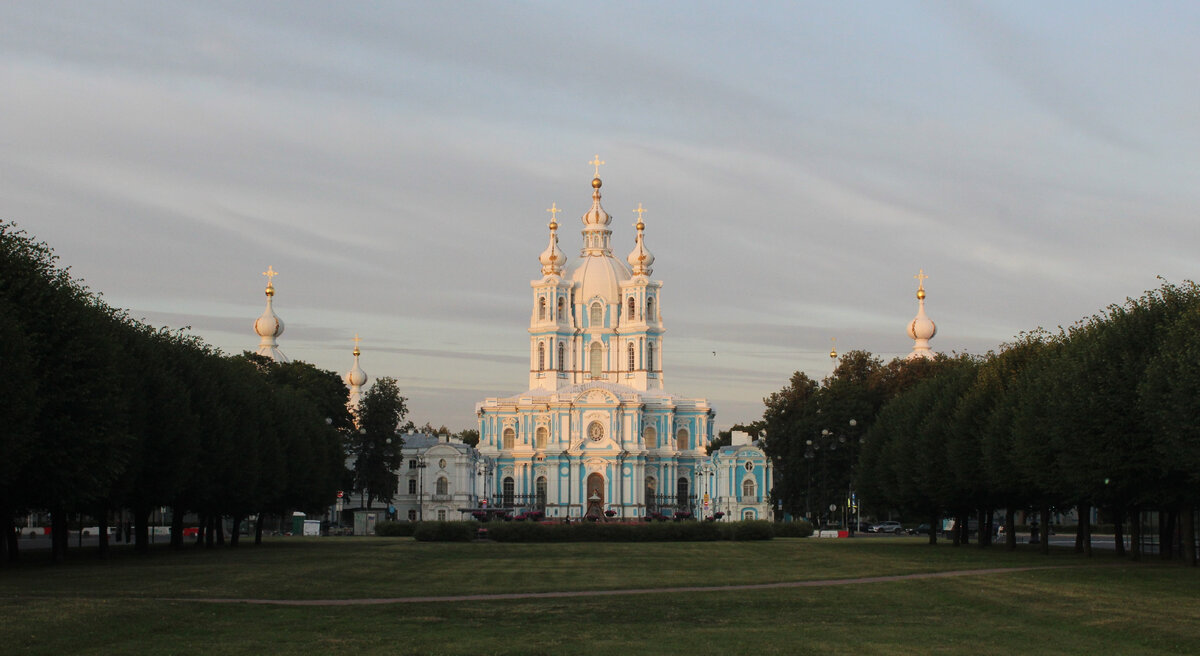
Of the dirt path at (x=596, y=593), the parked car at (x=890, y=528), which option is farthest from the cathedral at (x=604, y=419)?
the dirt path at (x=596, y=593)

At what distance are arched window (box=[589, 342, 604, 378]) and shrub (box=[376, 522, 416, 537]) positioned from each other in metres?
74.4

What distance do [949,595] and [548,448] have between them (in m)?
124

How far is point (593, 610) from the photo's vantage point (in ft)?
110

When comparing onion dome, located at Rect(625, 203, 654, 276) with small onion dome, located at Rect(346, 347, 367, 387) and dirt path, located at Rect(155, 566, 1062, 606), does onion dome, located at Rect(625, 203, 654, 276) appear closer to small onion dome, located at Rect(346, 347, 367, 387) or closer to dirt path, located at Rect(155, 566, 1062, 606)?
small onion dome, located at Rect(346, 347, 367, 387)

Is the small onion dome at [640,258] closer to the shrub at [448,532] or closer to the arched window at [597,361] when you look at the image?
the arched window at [597,361]

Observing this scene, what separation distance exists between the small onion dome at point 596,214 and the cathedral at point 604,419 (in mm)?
113

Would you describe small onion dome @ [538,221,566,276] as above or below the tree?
above

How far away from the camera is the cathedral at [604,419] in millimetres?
157875

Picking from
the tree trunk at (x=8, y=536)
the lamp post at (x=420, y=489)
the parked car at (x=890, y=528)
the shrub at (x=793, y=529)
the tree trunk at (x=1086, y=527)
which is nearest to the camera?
the tree trunk at (x=8, y=536)

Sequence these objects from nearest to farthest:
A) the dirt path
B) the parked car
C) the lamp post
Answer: the dirt path → the lamp post → the parked car

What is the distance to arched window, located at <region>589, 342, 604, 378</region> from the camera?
171500mm

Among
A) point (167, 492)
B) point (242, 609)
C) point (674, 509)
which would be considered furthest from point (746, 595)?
point (674, 509)

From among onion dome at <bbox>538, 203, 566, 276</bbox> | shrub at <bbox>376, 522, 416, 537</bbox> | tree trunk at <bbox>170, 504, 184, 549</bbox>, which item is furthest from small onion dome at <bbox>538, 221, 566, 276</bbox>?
tree trunk at <bbox>170, 504, 184, 549</bbox>

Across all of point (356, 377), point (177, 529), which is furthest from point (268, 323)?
point (177, 529)
